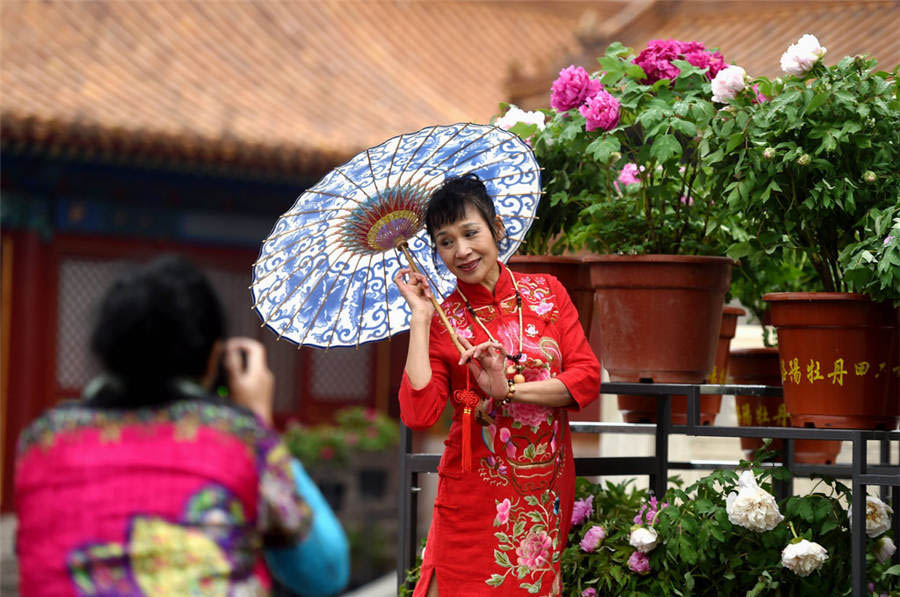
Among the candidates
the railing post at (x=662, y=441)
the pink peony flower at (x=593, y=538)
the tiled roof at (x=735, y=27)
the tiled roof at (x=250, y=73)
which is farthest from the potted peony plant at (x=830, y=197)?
the tiled roof at (x=250, y=73)

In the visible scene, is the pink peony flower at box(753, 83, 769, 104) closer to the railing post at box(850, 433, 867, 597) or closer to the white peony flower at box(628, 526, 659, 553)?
the railing post at box(850, 433, 867, 597)

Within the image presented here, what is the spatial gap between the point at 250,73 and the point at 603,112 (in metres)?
9.03

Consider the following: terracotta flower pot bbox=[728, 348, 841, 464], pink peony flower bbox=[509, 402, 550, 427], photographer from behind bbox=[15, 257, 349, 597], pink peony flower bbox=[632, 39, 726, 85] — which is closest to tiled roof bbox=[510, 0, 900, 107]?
terracotta flower pot bbox=[728, 348, 841, 464]

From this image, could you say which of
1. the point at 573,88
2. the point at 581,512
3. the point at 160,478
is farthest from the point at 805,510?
the point at 160,478

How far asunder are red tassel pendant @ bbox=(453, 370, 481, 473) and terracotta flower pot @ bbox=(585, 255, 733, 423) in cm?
91

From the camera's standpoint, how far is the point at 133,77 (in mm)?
11375

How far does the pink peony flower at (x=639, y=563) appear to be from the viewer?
3600 mm

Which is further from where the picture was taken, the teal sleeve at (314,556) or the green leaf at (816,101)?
the green leaf at (816,101)

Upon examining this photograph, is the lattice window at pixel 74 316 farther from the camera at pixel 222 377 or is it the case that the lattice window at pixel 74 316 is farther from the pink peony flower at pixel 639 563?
the camera at pixel 222 377

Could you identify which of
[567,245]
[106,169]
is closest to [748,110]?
[567,245]

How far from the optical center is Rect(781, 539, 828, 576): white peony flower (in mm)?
3342

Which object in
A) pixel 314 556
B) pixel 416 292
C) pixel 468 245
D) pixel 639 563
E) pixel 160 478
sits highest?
pixel 468 245

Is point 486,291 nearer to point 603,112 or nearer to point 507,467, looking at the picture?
point 507,467

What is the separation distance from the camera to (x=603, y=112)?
3.77m
